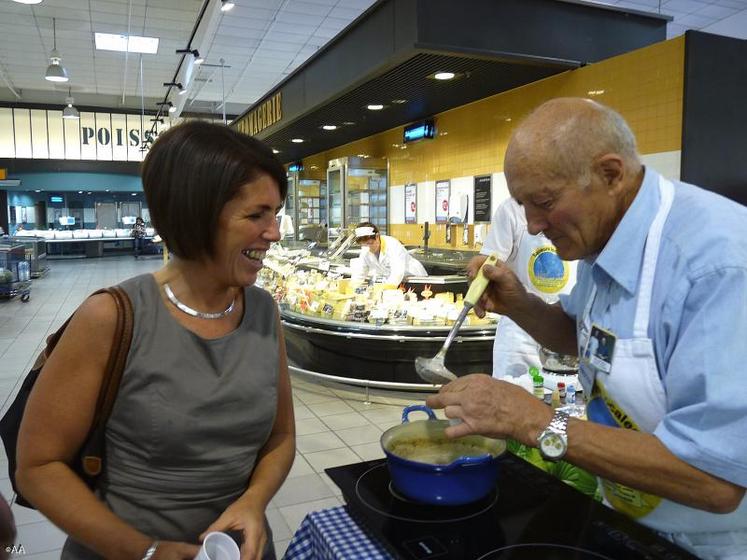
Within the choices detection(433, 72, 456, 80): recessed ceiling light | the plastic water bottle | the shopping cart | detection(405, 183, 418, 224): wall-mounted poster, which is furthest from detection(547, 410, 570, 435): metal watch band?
the shopping cart

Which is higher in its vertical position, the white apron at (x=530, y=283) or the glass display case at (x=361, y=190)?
the glass display case at (x=361, y=190)

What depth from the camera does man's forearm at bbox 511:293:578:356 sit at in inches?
66.0

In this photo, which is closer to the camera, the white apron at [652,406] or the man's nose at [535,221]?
the white apron at [652,406]

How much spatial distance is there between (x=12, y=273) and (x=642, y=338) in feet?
44.1

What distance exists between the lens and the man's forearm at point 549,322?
1677 millimetres

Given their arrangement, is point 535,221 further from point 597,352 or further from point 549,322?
point 549,322

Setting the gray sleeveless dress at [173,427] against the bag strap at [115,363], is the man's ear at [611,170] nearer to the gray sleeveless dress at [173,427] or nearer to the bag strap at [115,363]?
the gray sleeveless dress at [173,427]

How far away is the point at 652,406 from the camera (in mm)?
1147

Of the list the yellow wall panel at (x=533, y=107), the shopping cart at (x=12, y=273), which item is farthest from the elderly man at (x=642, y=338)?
the shopping cart at (x=12, y=273)

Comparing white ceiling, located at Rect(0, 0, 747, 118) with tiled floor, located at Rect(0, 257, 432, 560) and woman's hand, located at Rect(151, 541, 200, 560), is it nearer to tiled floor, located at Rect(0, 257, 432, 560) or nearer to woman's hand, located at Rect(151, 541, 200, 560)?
tiled floor, located at Rect(0, 257, 432, 560)

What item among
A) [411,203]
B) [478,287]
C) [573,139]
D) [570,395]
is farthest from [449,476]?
[411,203]

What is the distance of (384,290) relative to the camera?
6262 mm

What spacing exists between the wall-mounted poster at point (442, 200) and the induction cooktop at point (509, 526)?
7.30 m

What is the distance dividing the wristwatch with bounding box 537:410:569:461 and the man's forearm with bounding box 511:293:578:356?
22.8 inches
